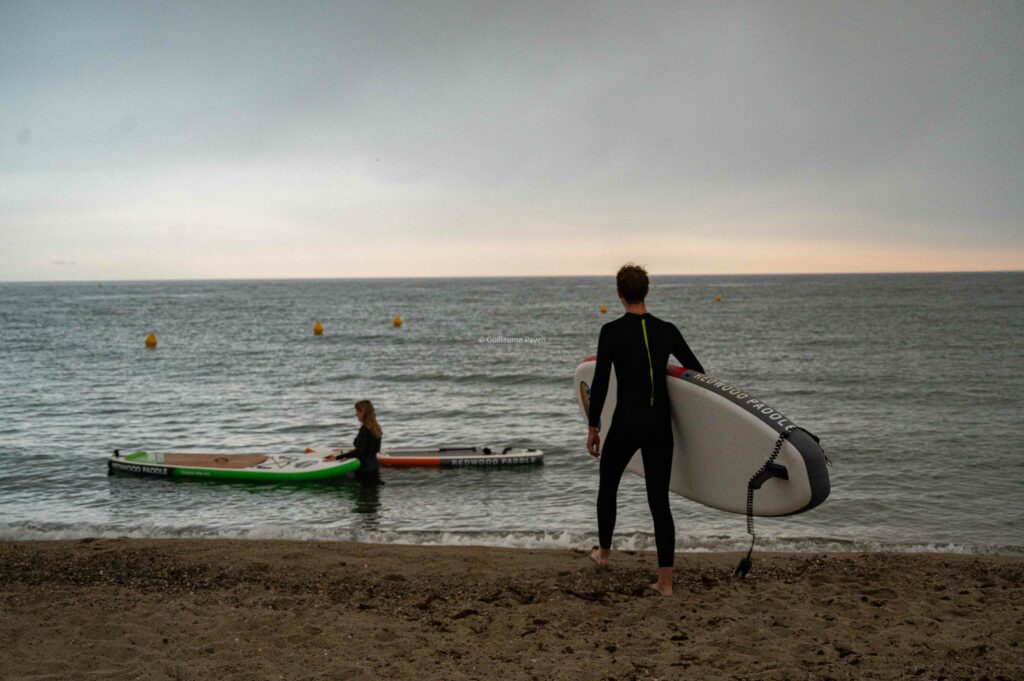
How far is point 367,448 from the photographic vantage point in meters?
12.3

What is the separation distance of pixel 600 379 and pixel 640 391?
0.94 ft

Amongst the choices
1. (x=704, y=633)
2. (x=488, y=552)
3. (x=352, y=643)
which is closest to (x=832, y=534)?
(x=488, y=552)

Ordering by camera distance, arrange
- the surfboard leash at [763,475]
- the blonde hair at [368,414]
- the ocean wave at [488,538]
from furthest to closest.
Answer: the blonde hair at [368,414], the ocean wave at [488,538], the surfboard leash at [763,475]

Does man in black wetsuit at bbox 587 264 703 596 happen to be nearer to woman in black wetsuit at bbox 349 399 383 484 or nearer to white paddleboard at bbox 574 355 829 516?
white paddleboard at bbox 574 355 829 516

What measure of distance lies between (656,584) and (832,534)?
4.80 meters

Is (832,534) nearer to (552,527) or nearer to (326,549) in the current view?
(552,527)

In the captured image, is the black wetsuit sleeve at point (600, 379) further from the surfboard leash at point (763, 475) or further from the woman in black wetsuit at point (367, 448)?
the woman in black wetsuit at point (367, 448)

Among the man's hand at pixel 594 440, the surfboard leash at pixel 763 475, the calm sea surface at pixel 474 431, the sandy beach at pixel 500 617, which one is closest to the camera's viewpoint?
the sandy beach at pixel 500 617

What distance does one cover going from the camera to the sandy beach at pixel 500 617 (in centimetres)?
437

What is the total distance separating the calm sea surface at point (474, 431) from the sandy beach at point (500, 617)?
242cm

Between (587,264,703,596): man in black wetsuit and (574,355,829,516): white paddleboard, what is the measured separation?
1.67ft

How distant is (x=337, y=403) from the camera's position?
22172 millimetres

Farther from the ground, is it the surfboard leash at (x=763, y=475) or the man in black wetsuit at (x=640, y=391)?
the man in black wetsuit at (x=640, y=391)

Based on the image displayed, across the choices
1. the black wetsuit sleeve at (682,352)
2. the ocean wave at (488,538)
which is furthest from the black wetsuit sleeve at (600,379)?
the ocean wave at (488,538)
